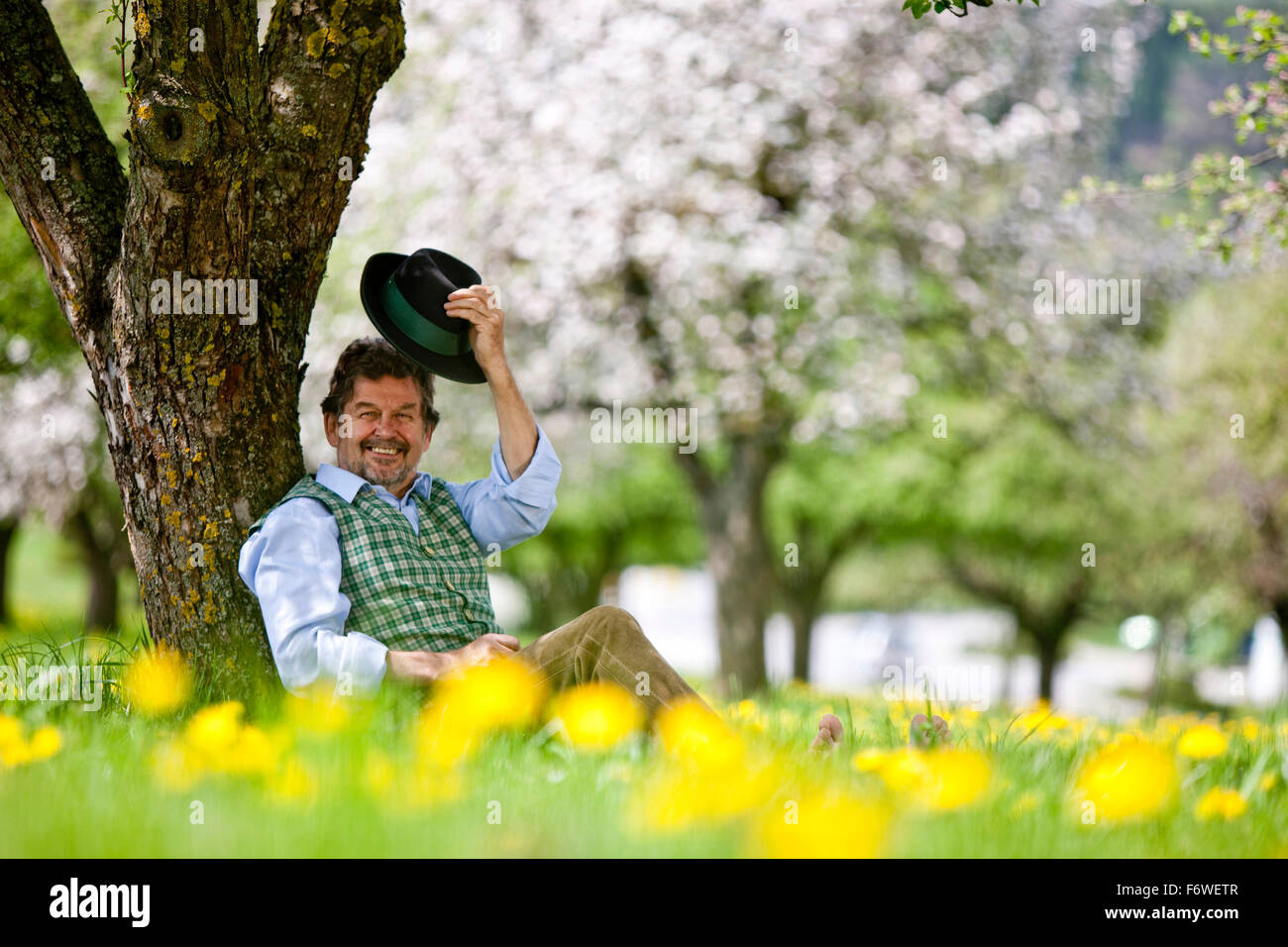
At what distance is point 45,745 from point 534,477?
2.07 m

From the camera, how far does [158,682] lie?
307 cm

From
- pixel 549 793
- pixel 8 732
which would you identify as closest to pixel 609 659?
pixel 549 793

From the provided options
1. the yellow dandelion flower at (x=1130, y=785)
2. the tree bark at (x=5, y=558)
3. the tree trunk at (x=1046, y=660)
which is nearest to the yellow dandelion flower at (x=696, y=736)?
the yellow dandelion flower at (x=1130, y=785)

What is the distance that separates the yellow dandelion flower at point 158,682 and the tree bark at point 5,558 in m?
17.1

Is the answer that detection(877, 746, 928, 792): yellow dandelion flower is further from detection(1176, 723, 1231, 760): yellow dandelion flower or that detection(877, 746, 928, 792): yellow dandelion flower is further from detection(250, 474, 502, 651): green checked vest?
detection(250, 474, 502, 651): green checked vest

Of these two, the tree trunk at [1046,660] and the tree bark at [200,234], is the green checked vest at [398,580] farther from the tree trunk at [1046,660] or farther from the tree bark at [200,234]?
the tree trunk at [1046,660]

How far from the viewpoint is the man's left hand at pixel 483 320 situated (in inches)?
159

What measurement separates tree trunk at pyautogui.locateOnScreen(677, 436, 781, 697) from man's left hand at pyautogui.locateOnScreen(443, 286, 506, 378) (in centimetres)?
859

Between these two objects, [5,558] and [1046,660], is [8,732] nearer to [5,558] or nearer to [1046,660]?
[5,558]

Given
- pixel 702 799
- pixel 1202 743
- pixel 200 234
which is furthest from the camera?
pixel 200 234

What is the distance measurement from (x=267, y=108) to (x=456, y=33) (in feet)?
26.7

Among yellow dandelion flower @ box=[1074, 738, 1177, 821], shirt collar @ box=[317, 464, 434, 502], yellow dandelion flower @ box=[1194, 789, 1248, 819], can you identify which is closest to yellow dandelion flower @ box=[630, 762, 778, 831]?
yellow dandelion flower @ box=[1074, 738, 1177, 821]

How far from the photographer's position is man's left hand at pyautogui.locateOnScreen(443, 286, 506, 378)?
4.05 meters

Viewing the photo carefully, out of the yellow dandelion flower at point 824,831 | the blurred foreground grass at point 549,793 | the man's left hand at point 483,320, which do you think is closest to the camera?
the yellow dandelion flower at point 824,831
